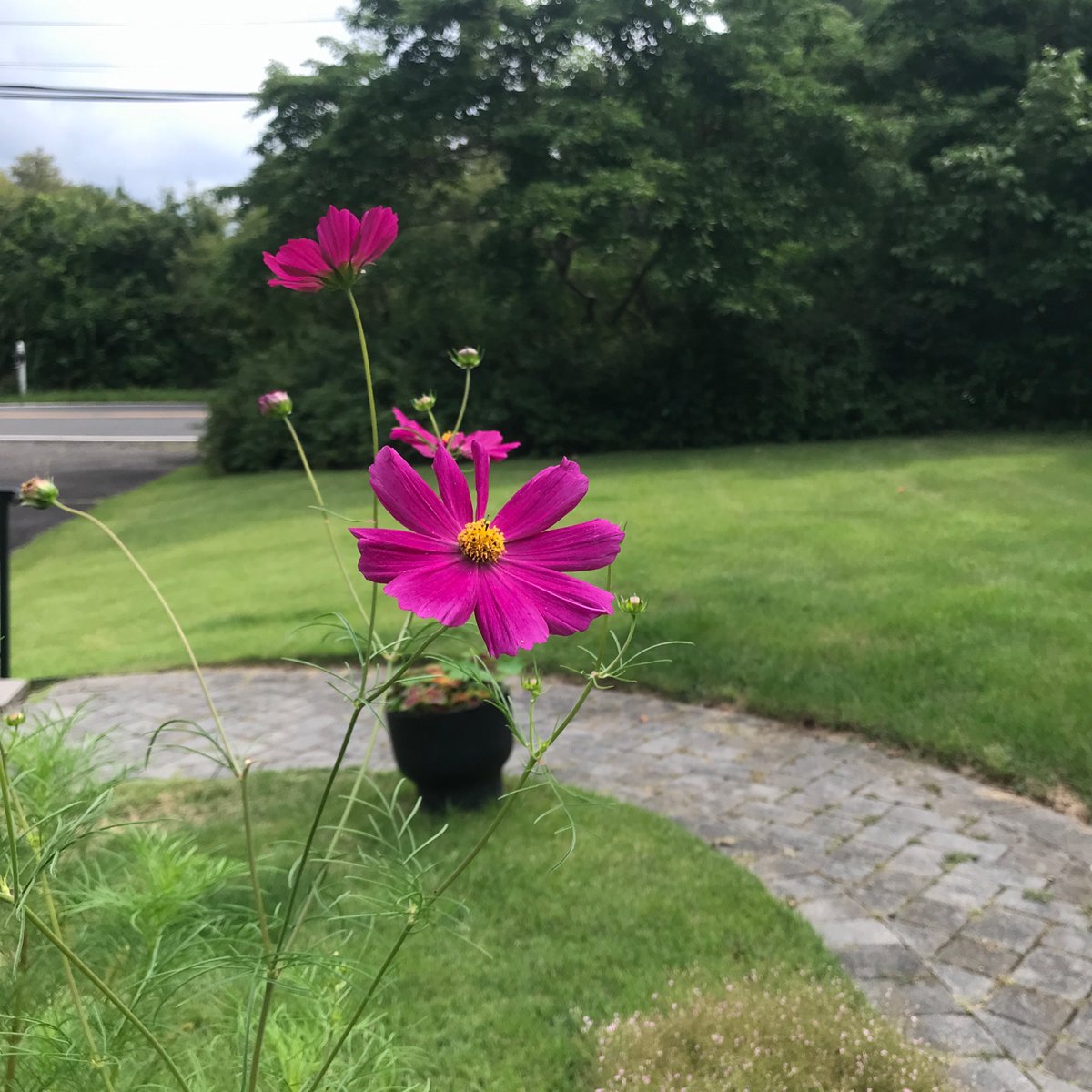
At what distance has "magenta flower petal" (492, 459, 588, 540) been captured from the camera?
82 centimetres

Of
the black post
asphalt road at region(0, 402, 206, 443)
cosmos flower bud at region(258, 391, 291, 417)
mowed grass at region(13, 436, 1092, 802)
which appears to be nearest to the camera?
cosmos flower bud at region(258, 391, 291, 417)

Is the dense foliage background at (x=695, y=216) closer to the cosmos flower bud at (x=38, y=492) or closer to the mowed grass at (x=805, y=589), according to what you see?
the mowed grass at (x=805, y=589)

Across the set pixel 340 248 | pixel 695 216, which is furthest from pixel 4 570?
pixel 695 216

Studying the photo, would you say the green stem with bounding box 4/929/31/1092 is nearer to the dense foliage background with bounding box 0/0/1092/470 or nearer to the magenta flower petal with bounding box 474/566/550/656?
the magenta flower petal with bounding box 474/566/550/656

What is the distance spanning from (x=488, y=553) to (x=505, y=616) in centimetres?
5

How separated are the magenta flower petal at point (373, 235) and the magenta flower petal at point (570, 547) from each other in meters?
0.37

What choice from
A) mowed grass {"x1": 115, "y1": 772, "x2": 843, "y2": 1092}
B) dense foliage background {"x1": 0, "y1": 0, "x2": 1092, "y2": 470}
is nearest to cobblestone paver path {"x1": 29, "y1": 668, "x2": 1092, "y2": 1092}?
mowed grass {"x1": 115, "y1": 772, "x2": 843, "y2": 1092}

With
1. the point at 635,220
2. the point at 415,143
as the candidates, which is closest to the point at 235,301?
the point at 415,143

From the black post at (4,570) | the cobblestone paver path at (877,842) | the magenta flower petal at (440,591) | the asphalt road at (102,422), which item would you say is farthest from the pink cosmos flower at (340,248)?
the asphalt road at (102,422)

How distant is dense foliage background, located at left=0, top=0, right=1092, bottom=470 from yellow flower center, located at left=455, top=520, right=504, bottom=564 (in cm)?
1004

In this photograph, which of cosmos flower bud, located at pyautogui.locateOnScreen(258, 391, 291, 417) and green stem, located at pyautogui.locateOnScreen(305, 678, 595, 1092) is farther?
cosmos flower bud, located at pyautogui.locateOnScreen(258, 391, 291, 417)

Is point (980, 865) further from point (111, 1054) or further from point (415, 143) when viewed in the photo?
point (415, 143)

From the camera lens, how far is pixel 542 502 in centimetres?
82

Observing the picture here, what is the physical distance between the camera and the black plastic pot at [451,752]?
9.40ft
